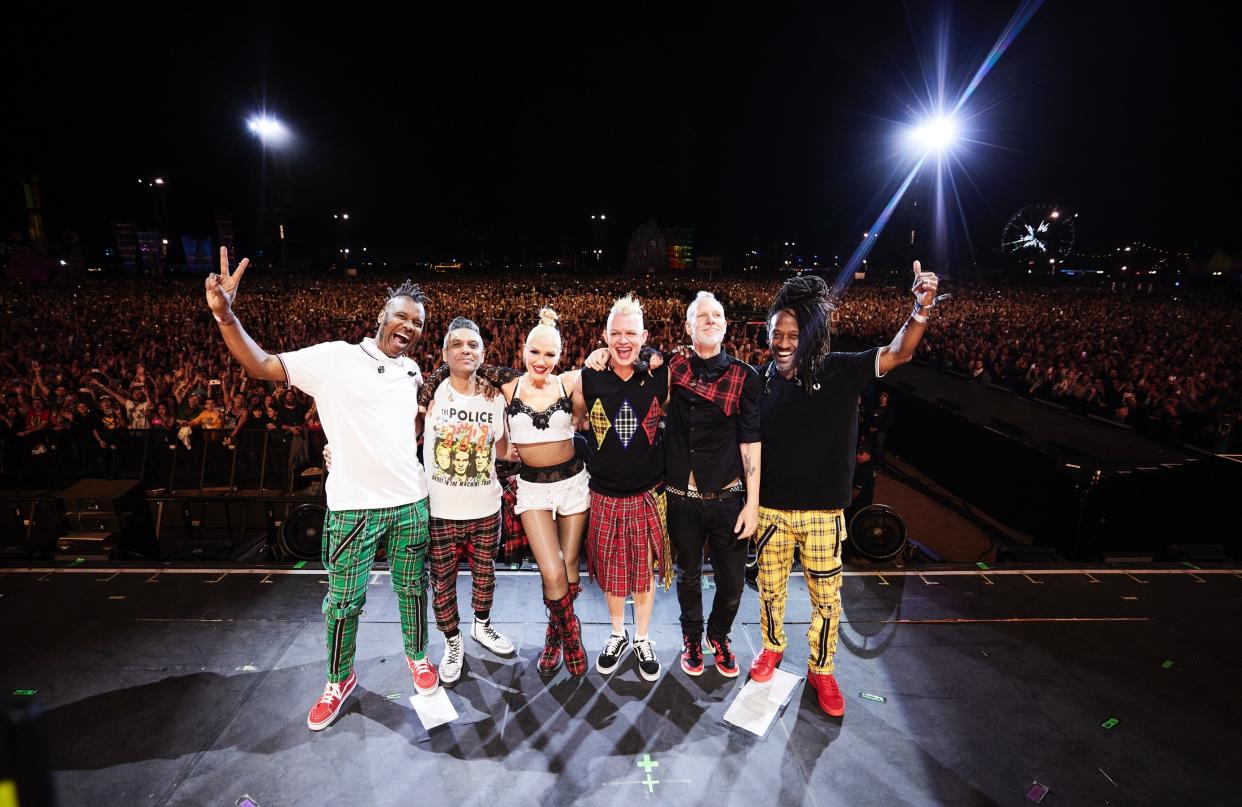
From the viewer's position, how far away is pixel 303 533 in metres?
4.88

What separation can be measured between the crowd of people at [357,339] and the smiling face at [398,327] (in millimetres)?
4183

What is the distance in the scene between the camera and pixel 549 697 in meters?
3.08

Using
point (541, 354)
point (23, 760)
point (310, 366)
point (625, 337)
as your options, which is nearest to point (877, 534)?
point (625, 337)

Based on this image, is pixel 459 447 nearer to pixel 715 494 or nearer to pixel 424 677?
pixel 424 677

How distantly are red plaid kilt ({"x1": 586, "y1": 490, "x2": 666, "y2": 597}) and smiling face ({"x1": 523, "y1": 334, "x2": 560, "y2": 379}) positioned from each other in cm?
73

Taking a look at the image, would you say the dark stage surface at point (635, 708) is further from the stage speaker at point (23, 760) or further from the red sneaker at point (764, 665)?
the stage speaker at point (23, 760)

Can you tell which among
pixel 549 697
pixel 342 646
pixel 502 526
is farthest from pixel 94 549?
pixel 549 697

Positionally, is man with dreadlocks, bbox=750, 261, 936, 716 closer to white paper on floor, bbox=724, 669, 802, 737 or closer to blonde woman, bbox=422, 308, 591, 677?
white paper on floor, bbox=724, 669, 802, 737

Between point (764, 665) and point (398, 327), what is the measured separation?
8.82 feet

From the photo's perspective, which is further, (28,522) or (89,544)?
(28,522)

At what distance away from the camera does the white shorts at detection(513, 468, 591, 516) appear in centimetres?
306

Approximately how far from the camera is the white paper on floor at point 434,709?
9.49ft

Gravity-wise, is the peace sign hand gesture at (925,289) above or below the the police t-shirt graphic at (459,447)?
above

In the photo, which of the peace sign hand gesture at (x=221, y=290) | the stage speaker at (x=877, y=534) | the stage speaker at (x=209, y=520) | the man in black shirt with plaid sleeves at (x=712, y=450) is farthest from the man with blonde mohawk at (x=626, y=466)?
the stage speaker at (x=209, y=520)
